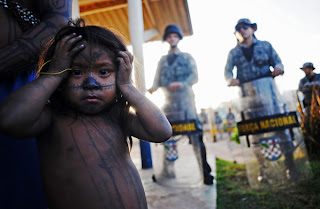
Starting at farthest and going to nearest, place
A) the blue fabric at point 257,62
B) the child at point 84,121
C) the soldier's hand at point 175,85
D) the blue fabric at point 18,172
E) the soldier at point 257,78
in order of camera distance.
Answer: the soldier's hand at point 175,85
the blue fabric at point 257,62
the soldier at point 257,78
the blue fabric at point 18,172
the child at point 84,121

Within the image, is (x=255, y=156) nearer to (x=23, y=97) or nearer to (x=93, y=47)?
(x=93, y=47)

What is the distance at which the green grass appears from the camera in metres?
2.46

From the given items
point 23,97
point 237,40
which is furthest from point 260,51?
point 23,97

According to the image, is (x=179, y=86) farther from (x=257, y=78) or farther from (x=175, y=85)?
(x=257, y=78)

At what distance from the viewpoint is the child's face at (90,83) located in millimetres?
1014

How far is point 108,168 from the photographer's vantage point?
1000 millimetres

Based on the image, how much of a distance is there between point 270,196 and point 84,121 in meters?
2.68

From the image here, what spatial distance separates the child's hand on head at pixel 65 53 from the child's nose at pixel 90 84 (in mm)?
106

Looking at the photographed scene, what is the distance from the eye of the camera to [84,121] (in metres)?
1.08

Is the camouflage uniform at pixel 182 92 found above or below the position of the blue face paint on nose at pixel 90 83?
above

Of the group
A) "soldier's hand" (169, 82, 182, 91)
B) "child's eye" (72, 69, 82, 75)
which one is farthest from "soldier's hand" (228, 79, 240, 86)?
"child's eye" (72, 69, 82, 75)

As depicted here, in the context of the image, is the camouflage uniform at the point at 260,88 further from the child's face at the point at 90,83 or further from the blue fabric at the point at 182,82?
the child's face at the point at 90,83

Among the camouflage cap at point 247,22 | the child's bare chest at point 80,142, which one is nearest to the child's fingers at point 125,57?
the child's bare chest at point 80,142

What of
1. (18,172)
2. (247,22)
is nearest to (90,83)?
(18,172)
